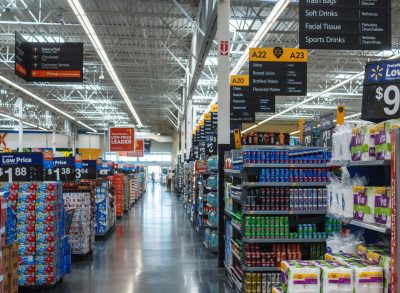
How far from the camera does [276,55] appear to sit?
39.5 ft

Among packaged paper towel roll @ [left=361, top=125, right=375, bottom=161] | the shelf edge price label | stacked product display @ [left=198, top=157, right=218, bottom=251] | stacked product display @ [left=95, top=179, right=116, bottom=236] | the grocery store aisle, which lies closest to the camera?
packaged paper towel roll @ [left=361, top=125, right=375, bottom=161]

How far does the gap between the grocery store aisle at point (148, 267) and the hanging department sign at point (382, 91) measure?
425 cm

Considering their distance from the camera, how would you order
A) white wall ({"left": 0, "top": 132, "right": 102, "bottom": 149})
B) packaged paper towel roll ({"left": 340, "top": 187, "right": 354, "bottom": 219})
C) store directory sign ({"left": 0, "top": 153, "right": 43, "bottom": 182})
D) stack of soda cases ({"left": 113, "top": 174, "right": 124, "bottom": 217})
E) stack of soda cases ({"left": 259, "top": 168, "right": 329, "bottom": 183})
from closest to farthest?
1. packaged paper towel roll ({"left": 340, "top": 187, "right": 354, "bottom": 219})
2. stack of soda cases ({"left": 259, "top": 168, "right": 329, "bottom": 183})
3. store directory sign ({"left": 0, "top": 153, "right": 43, "bottom": 182})
4. stack of soda cases ({"left": 113, "top": 174, "right": 124, "bottom": 217})
5. white wall ({"left": 0, "top": 132, "right": 102, "bottom": 149})

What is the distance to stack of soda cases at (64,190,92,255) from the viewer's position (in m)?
9.73

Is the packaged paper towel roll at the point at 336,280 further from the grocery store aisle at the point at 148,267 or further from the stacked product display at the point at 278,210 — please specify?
the grocery store aisle at the point at 148,267

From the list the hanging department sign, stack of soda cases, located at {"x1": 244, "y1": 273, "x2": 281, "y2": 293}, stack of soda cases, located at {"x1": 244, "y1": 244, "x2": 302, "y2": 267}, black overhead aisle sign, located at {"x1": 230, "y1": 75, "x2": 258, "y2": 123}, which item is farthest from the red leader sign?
the hanging department sign

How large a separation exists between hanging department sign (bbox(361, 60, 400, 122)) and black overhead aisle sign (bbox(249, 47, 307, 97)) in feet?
26.1

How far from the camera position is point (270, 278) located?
652 cm

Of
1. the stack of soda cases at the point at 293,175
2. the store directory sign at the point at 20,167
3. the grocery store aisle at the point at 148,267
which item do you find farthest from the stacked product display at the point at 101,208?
the stack of soda cases at the point at 293,175

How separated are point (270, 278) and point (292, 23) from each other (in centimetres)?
1010

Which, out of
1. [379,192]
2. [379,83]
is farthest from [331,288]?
[379,83]

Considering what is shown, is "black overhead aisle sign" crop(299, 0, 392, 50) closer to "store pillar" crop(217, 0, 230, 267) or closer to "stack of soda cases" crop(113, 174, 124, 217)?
"store pillar" crop(217, 0, 230, 267)

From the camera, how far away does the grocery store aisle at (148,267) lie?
7.49 m

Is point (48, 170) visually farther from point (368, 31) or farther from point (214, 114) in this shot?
point (214, 114)
